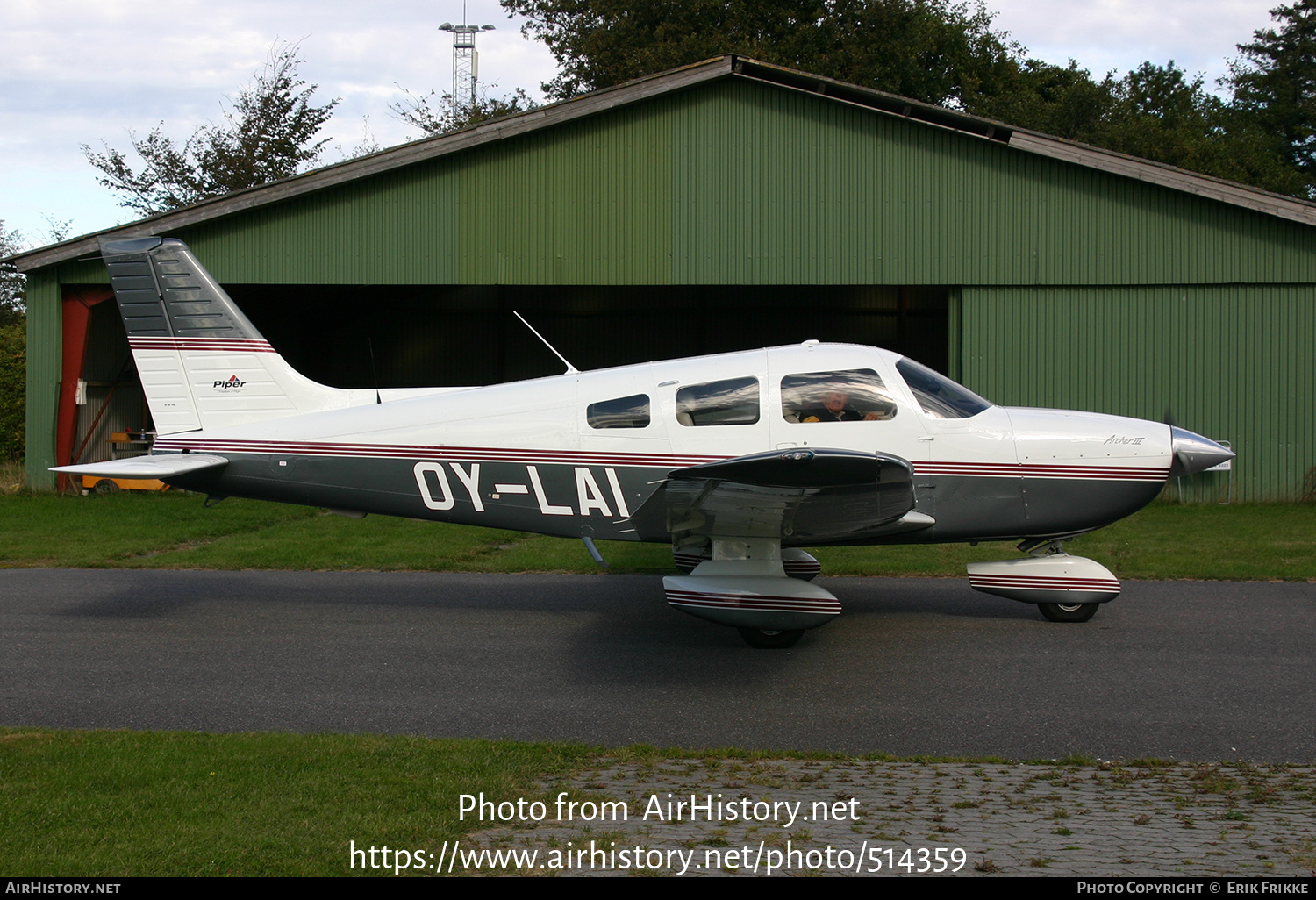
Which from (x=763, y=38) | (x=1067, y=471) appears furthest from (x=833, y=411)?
(x=763, y=38)

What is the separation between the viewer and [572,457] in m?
7.95

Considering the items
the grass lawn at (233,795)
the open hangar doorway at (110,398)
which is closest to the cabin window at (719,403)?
the grass lawn at (233,795)

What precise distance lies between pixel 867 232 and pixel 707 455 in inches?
394

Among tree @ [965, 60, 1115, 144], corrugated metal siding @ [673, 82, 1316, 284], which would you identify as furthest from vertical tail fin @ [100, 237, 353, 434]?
tree @ [965, 60, 1115, 144]

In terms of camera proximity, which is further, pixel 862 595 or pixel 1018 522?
pixel 862 595

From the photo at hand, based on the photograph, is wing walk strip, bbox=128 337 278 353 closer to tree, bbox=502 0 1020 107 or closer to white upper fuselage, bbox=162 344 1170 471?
white upper fuselage, bbox=162 344 1170 471

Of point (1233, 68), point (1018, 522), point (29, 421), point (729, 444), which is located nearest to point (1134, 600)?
point (1018, 522)

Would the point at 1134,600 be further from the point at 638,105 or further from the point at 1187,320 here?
the point at 638,105

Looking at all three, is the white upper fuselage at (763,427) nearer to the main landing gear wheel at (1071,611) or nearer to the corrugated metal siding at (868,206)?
the main landing gear wheel at (1071,611)

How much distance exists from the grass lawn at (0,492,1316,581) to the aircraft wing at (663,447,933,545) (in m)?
3.65

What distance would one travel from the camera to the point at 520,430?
8.06m

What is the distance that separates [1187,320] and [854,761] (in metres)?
14.1

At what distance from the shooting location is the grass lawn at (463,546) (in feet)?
36.9

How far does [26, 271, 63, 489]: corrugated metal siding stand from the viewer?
1731 cm
